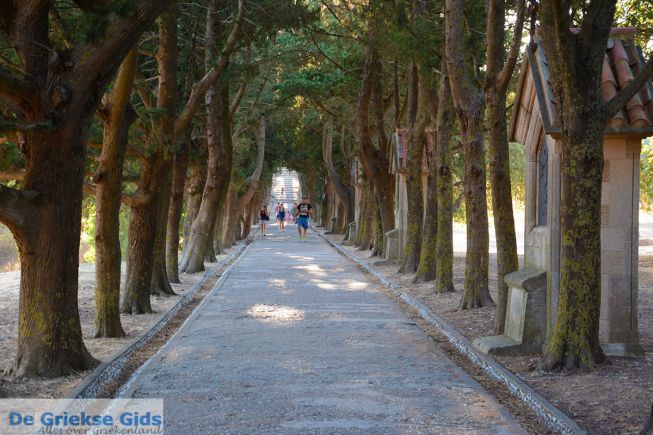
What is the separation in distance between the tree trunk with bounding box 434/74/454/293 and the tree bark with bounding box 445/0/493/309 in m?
2.67

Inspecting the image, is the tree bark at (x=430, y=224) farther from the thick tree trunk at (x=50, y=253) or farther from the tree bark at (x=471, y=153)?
the thick tree trunk at (x=50, y=253)

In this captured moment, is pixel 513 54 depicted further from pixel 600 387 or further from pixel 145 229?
pixel 145 229

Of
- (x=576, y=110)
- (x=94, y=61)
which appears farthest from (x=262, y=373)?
(x=576, y=110)

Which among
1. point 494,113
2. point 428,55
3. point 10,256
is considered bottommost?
point 10,256

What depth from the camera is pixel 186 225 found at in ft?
93.4

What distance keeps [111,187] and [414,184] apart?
12.5 metres

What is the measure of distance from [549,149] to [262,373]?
426 cm

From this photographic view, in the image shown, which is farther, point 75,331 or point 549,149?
point 549,149

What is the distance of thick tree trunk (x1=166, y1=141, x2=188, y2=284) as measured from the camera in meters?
20.0

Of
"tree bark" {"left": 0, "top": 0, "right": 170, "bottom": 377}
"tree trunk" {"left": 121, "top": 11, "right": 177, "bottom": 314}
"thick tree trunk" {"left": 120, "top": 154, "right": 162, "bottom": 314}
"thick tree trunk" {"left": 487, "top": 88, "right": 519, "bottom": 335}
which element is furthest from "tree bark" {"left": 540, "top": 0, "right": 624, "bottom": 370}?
"thick tree trunk" {"left": 120, "top": 154, "right": 162, "bottom": 314}

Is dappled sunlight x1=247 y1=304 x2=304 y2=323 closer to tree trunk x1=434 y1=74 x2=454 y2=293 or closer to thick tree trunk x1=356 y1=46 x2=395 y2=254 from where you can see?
tree trunk x1=434 y1=74 x2=454 y2=293

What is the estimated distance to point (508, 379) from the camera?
28.9 feet

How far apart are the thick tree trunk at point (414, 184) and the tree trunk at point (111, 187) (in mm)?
11919

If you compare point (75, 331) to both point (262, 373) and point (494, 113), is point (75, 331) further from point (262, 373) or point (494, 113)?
point (494, 113)
